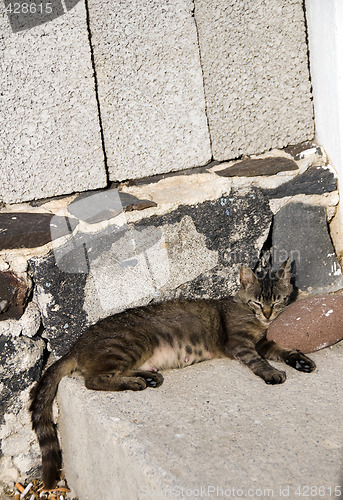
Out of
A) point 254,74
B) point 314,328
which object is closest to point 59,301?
point 314,328

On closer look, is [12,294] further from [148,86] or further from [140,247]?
[148,86]

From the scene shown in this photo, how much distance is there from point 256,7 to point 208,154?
0.92 meters

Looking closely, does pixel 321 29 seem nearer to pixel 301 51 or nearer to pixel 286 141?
pixel 301 51

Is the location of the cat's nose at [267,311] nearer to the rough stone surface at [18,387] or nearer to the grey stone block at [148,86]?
the grey stone block at [148,86]

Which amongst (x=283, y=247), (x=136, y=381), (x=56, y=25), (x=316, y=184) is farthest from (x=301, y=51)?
(x=136, y=381)

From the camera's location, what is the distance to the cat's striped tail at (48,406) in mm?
2934

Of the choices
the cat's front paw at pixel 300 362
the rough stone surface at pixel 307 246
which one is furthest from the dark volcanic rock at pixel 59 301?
the rough stone surface at pixel 307 246

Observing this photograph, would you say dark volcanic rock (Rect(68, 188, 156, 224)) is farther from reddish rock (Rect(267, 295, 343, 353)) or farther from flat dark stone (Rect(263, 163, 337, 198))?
reddish rock (Rect(267, 295, 343, 353))

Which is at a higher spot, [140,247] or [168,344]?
[140,247]

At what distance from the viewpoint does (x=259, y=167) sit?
335 centimetres

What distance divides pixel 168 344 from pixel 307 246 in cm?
115

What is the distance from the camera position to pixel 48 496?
3.03m

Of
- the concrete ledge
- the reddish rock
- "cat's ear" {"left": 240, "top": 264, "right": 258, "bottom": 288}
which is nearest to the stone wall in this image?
"cat's ear" {"left": 240, "top": 264, "right": 258, "bottom": 288}

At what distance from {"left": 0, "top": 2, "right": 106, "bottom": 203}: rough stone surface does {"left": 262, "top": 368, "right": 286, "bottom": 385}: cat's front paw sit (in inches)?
58.8
